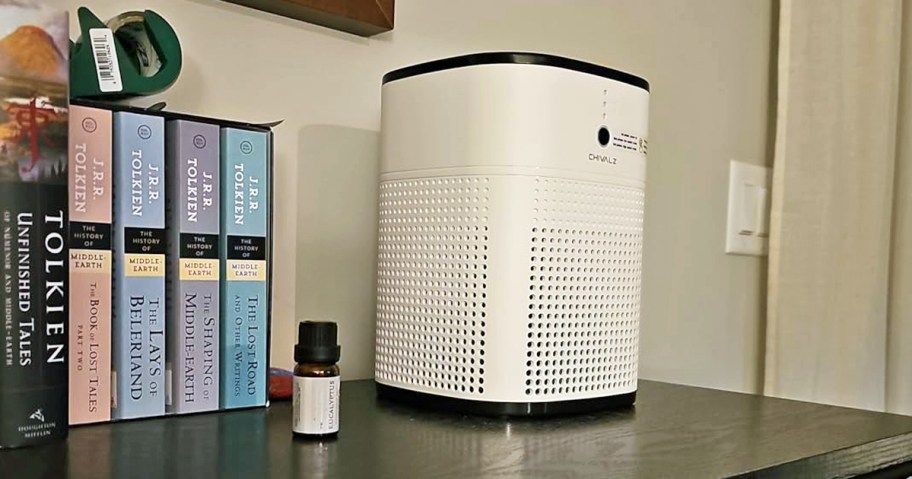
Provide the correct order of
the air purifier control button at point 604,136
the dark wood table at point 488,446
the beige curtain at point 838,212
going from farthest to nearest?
the beige curtain at point 838,212 → the air purifier control button at point 604,136 → the dark wood table at point 488,446

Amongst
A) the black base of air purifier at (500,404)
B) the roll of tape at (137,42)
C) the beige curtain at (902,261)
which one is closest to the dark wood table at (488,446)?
the black base of air purifier at (500,404)

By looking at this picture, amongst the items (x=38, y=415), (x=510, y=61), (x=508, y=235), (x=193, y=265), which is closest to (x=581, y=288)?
(x=508, y=235)

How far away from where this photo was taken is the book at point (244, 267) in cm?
67

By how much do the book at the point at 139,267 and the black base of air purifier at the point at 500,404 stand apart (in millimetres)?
193

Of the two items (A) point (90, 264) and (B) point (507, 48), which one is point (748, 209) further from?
(A) point (90, 264)

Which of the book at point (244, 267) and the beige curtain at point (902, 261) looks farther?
the beige curtain at point (902, 261)

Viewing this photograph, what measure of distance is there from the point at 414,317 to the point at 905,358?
965 millimetres

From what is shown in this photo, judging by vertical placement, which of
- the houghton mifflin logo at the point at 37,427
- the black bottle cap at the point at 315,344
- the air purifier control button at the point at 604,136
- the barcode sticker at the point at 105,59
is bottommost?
the houghton mifflin logo at the point at 37,427

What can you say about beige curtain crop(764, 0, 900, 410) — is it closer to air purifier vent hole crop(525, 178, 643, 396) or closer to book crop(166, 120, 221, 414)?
air purifier vent hole crop(525, 178, 643, 396)

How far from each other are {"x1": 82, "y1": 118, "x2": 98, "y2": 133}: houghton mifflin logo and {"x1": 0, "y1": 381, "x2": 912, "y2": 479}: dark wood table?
0.63ft

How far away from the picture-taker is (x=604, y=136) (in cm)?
75

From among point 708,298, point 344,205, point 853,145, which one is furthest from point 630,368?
point 853,145

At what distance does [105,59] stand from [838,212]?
41.6 inches

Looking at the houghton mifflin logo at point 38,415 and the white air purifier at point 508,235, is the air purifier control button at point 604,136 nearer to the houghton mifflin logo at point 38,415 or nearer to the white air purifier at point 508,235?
the white air purifier at point 508,235
